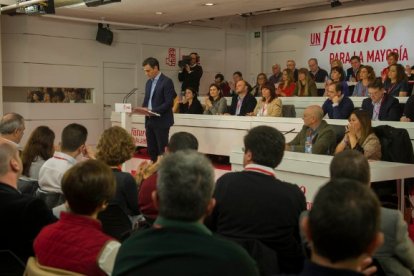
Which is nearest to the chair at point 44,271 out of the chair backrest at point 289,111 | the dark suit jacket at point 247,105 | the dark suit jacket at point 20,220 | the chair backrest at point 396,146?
the dark suit jacket at point 20,220

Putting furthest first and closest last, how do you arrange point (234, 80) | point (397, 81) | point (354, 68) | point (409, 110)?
point (234, 80) → point (354, 68) → point (397, 81) → point (409, 110)

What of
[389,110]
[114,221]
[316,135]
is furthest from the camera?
[389,110]

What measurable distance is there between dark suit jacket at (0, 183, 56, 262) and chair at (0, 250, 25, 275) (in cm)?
25

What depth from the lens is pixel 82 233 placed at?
180cm

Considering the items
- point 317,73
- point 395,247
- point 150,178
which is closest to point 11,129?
point 150,178

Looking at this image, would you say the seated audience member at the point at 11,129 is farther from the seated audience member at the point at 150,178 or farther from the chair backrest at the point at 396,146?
the chair backrest at the point at 396,146

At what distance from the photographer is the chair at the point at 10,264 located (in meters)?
1.94

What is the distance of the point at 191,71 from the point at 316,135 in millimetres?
6396

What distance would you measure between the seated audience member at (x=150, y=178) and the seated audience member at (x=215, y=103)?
556 centimetres

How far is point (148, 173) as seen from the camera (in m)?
3.10

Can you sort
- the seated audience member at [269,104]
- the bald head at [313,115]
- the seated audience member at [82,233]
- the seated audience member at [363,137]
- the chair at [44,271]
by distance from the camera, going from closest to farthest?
the chair at [44,271], the seated audience member at [82,233], the seated audience member at [363,137], the bald head at [313,115], the seated audience member at [269,104]

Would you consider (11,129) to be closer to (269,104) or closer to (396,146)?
(396,146)

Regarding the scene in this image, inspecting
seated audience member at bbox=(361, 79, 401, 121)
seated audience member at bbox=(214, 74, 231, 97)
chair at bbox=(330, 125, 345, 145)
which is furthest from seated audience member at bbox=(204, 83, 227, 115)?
chair at bbox=(330, 125, 345, 145)

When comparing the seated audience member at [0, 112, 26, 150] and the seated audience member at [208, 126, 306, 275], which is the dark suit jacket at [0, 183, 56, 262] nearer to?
the seated audience member at [208, 126, 306, 275]
